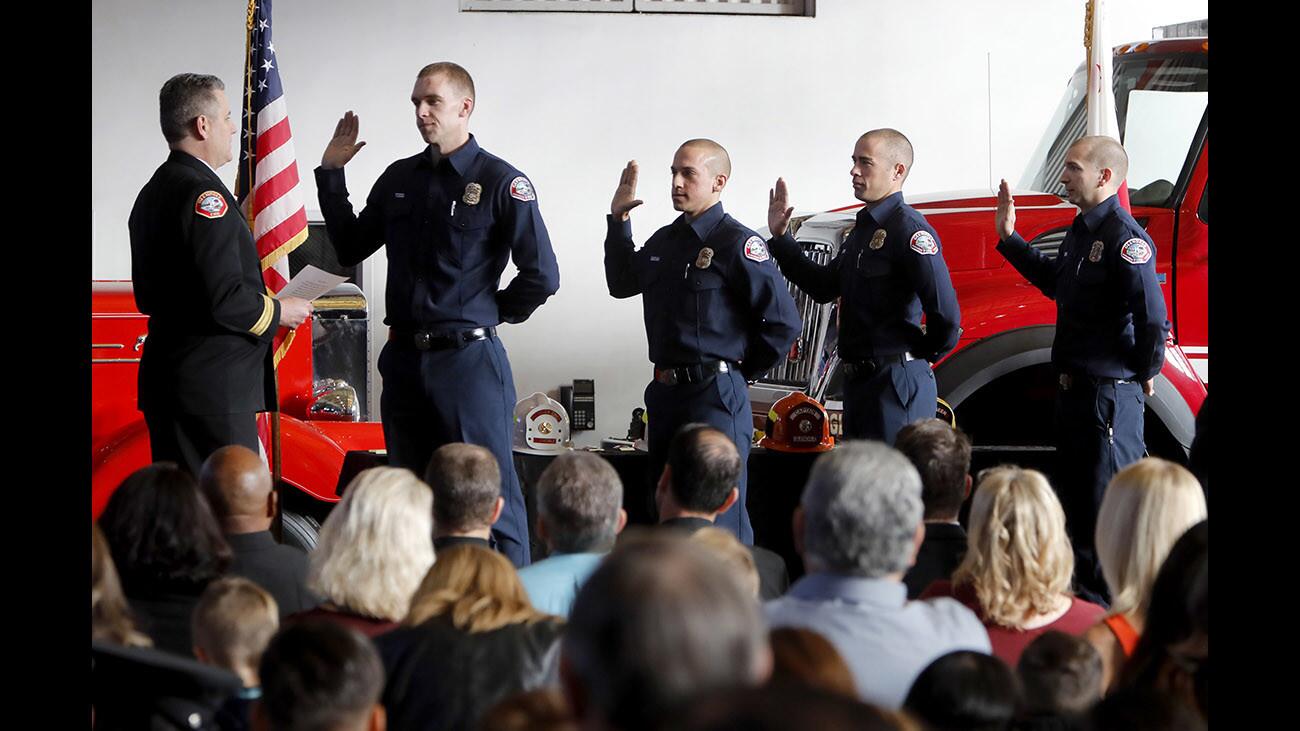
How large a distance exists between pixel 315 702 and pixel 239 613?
567mm

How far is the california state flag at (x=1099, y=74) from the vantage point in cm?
627

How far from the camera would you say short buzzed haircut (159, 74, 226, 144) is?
454 cm

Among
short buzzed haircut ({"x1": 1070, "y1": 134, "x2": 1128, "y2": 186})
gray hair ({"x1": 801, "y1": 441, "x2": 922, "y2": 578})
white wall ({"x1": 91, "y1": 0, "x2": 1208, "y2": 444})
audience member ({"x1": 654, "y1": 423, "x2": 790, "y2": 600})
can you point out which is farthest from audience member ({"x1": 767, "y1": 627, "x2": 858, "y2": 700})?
white wall ({"x1": 91, "y1": 0, "x2": 1208, "y2": 444})

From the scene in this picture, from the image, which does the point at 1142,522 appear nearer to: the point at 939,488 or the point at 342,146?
the point at 939,488

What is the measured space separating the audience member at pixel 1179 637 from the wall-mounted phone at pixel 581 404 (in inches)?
262

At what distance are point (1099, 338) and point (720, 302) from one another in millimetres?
1382

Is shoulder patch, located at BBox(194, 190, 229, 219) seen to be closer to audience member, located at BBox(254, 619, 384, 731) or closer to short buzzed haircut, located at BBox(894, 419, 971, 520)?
short buzzed haircut, located at BBox(894, 419, 971, 520)

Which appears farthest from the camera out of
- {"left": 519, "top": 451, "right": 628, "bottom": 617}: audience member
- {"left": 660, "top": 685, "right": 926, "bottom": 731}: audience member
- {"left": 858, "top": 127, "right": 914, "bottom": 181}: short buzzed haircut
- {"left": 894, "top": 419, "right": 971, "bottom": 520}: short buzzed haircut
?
{"left": 858, "top": 127, "right": 914, "bottom": 181}: short buzzed haircut

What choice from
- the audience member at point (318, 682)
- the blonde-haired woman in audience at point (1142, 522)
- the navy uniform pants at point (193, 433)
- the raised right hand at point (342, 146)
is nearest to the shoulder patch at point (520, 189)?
the raised right hand at point (342, 146)

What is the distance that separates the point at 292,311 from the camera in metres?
4.75

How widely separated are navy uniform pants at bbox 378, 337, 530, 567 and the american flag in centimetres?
85

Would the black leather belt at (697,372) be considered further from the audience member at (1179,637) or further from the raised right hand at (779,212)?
the audience member at (1179,637)
